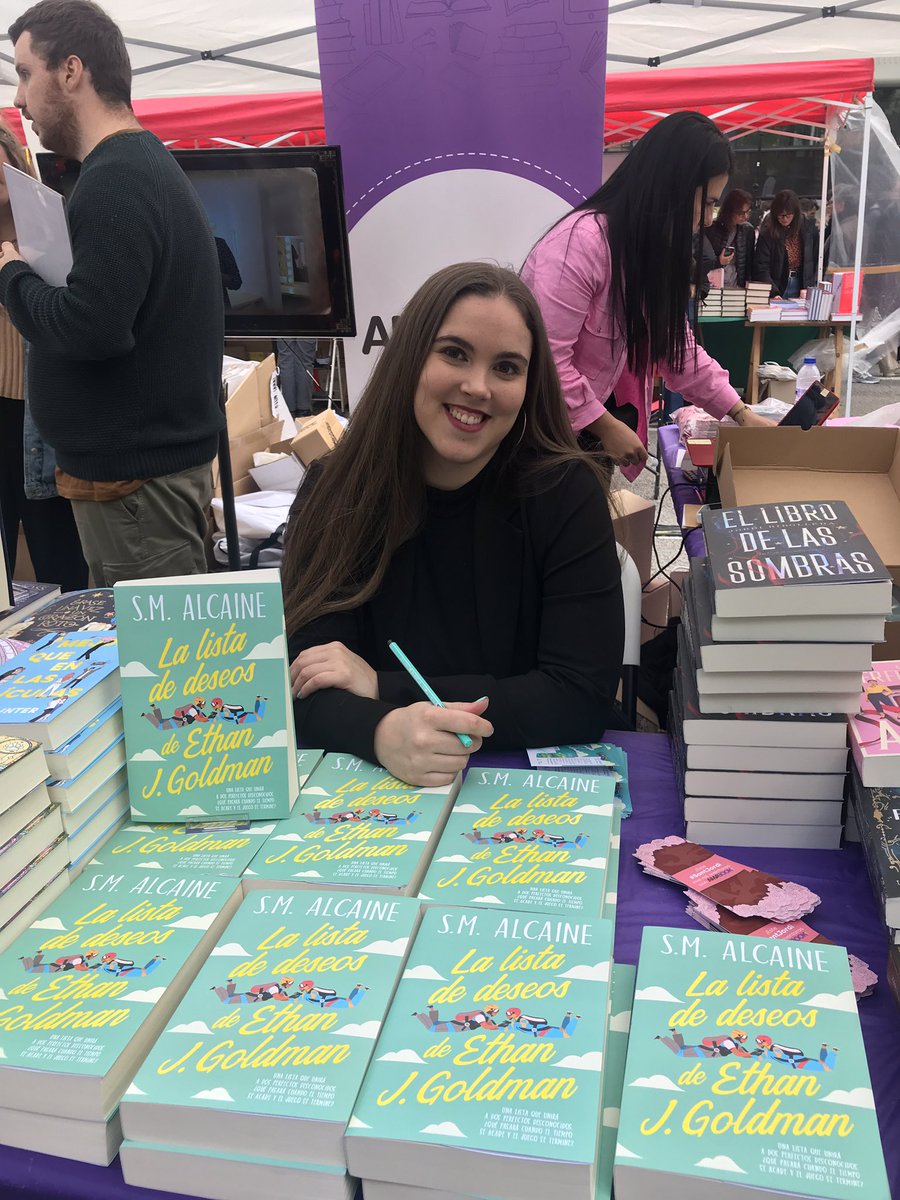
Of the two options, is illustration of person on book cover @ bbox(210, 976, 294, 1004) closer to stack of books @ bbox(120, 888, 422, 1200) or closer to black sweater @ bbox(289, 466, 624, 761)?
stack of books @ bbox(120, 888, 422, 1200)

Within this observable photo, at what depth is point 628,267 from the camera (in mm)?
2180

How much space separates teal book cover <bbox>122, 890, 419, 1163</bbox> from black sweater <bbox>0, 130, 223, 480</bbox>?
1353 millimetres

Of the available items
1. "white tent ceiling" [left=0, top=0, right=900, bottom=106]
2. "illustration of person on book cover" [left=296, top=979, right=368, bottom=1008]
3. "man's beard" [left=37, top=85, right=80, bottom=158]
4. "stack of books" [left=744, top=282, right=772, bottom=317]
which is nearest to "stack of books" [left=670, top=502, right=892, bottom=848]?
"illustration of person on book cover" [left=296, top=979, right=368, bottom=1008]

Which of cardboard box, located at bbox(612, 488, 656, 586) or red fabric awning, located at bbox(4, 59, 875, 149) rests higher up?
red fabric awning, located at bbox(4, 59, 875, 149)

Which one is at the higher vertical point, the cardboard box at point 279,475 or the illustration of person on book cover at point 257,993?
the cardboard box at point 279,475

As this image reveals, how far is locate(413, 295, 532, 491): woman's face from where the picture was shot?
137 cm

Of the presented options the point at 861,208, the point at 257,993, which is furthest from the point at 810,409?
the point at 861,208

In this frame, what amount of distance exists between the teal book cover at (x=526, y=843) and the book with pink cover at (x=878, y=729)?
26cm

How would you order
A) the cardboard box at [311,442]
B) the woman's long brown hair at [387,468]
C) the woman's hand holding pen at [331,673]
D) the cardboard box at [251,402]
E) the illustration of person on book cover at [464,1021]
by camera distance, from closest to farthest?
the illustration of person on book cover at [464,1021], the woman's hand holding pen at [331,673], the woman's long brown hair at [387,468], the cardboard box at [251,402], the cardboard box at [311,442]

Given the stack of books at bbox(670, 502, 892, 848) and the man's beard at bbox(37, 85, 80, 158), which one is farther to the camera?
the man's beard at bbox(37, 85, 80, 158)

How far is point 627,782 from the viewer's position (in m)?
1.19

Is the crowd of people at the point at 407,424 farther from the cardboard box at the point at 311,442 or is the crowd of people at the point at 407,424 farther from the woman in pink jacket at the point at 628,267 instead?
the cardboard box at the point at 311,442

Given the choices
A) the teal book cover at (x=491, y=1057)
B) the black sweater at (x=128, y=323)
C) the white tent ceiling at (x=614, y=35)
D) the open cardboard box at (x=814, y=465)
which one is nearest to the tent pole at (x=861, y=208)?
the white tent ceiling at (x=614, y=35)

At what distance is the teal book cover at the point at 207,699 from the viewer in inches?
39.4
